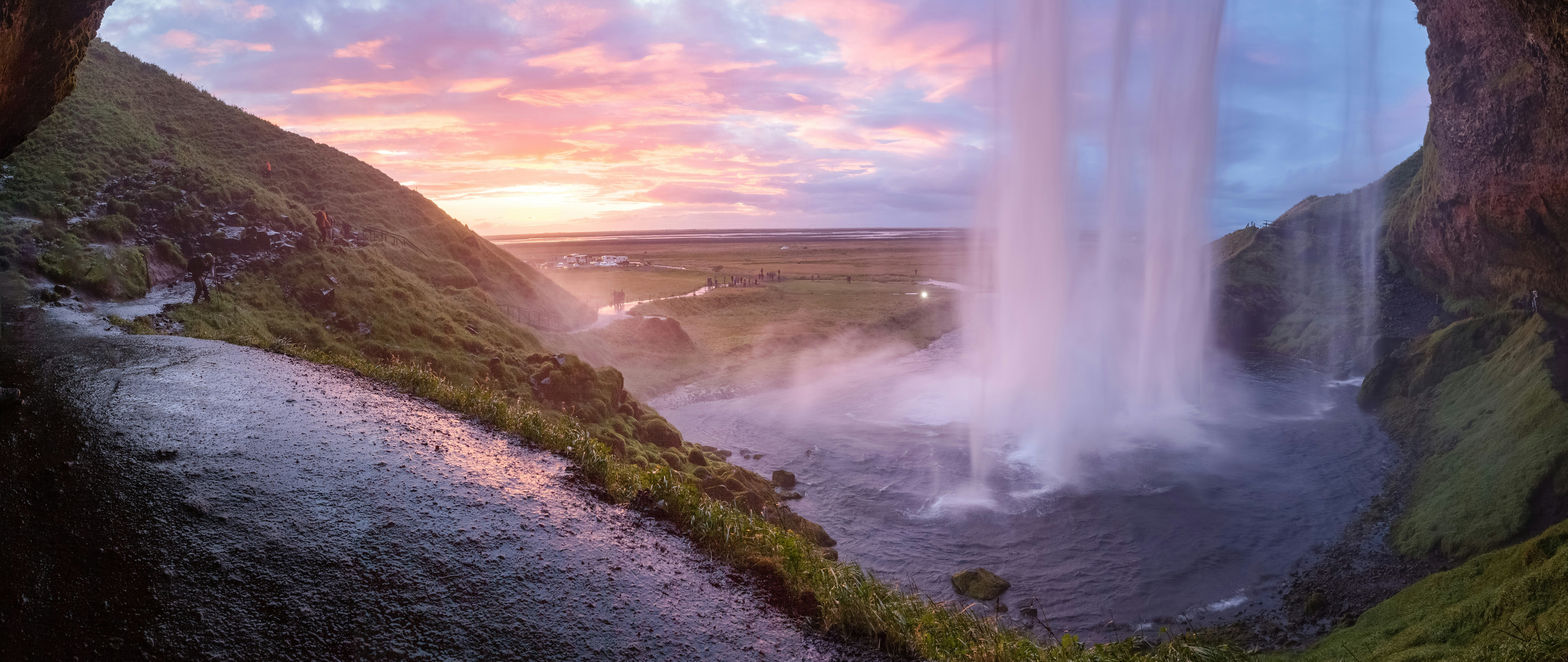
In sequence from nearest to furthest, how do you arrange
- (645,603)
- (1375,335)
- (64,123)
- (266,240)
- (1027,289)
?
(645,603), (266,240), (64,123), (1027,289), (1375,335)

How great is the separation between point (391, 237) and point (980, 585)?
44.3 metres

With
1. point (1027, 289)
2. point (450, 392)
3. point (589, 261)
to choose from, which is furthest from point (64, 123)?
point (589, 261)

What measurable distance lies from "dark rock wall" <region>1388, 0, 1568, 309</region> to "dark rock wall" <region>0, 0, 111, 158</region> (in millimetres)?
43473

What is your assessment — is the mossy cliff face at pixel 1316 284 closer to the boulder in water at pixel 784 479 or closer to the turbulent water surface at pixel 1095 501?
the turbulent water surface at pixel 1095 501

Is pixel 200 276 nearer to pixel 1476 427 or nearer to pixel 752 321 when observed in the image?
pixel 1476 427

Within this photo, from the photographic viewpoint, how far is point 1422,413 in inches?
1409

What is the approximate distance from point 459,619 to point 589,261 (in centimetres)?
13659

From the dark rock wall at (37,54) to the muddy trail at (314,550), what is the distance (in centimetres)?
722

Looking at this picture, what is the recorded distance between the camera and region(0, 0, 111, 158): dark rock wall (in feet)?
53.8

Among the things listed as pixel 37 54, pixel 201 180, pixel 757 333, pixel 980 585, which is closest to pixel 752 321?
pixel 757 333

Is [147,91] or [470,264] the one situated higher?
[147,91]

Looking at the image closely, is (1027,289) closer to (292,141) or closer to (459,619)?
(459,619)

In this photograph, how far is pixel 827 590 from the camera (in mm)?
10977

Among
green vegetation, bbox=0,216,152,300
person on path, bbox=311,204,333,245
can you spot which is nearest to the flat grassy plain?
person on path, bbox=311,204,333,245
